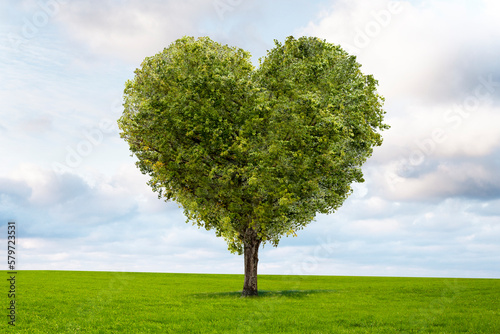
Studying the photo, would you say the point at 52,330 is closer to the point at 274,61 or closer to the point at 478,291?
the point at 274,61

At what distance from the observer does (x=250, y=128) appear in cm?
3662

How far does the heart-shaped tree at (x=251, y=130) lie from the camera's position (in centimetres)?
3644

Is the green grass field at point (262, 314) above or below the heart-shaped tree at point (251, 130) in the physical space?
below

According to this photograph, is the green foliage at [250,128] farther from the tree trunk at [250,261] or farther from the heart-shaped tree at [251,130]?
the tree trunk at [250,261]

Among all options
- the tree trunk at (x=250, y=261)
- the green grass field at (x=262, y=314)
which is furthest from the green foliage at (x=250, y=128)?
the green grass field at (x=262, y=314)

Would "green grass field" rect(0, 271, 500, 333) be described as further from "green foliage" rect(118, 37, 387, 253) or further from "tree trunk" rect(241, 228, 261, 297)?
"green foliage" rect(118, 37, 387, 253)

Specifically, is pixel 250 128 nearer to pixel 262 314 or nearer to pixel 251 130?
pixel 251 130

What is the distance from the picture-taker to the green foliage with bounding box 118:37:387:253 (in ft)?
120

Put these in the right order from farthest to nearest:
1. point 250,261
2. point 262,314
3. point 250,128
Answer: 1. point 250,261
2. point 250,128
3. point 262,314

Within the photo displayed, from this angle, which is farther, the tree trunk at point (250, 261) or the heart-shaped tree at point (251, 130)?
the tree trunk at point (250, 261)

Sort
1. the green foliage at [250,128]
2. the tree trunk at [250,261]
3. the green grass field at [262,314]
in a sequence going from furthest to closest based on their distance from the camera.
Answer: the tree trunk at [250,261], the green foliage at [250,128], the green grass field at [262,314]

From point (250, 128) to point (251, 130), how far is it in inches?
7.7

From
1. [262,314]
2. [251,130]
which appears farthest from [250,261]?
[251,130]

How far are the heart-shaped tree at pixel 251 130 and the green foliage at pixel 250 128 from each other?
0.09 meters
